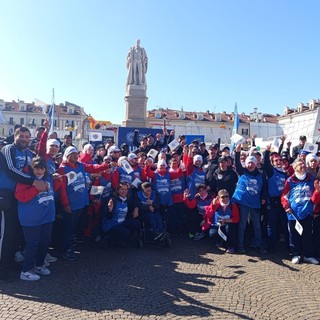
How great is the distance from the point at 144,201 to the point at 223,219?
1.67 meters

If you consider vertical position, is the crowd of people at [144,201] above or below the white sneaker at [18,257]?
above

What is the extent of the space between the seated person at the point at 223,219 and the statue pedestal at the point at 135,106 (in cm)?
1514

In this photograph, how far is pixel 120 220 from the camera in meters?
6.94

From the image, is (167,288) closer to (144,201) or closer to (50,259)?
(50,259)

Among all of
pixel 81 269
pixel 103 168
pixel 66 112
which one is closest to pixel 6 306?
pixel 81 269

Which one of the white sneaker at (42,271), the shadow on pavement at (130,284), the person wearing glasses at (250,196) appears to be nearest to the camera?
the shadow on pavement at (130,284)

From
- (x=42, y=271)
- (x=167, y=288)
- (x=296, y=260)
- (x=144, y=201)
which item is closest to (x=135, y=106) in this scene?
(x=144, y=201)

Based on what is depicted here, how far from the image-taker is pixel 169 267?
5859 millimetres

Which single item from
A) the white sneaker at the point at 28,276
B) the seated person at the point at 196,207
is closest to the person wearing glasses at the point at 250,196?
the seated person at the point at 196,207

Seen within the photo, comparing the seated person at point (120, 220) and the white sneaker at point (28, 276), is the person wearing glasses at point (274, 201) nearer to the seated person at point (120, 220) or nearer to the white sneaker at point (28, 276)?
the seated person at point (120, 220)

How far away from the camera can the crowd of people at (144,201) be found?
5.12m

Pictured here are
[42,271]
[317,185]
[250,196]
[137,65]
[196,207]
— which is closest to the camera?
[42,271]

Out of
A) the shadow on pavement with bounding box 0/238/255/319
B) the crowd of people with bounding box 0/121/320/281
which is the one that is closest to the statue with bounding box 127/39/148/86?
the crowd of people with bounding box 0/121/320/281

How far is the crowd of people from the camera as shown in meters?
5.12
